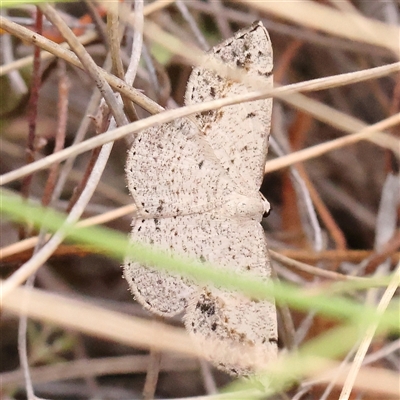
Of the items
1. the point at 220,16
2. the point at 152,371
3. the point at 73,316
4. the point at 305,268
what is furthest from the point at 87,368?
the point at 220,16

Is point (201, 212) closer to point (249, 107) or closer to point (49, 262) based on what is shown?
point (249, 107)

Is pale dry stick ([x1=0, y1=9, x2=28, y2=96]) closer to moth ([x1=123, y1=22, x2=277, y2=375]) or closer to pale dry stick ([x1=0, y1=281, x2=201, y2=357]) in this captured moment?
moth ([x1=123, y1=22, x2=277, y2=375])

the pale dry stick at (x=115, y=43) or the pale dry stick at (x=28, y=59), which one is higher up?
the pale dry stick at (x=28, y=59)

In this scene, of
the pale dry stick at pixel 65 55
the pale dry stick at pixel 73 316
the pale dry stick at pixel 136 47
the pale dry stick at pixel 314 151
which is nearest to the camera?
the pale dry stick at pixel 73 316

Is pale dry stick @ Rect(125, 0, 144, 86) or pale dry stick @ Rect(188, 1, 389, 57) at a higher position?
pale dry stick @ Rect(188, 1, 389, 57)

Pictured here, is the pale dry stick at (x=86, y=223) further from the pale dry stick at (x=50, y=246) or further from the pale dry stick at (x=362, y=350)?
the pale dry stick at (x=362, y=350)

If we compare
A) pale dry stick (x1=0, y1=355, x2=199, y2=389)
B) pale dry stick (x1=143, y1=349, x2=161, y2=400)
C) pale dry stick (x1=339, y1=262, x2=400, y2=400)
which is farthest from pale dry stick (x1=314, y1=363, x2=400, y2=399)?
pale dry stick (x1=0, y1=355, x2=199, y2=389)

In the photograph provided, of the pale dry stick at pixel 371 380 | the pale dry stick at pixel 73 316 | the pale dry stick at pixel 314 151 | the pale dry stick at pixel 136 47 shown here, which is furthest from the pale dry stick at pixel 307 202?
the pale dry stick at pixel 73 316
